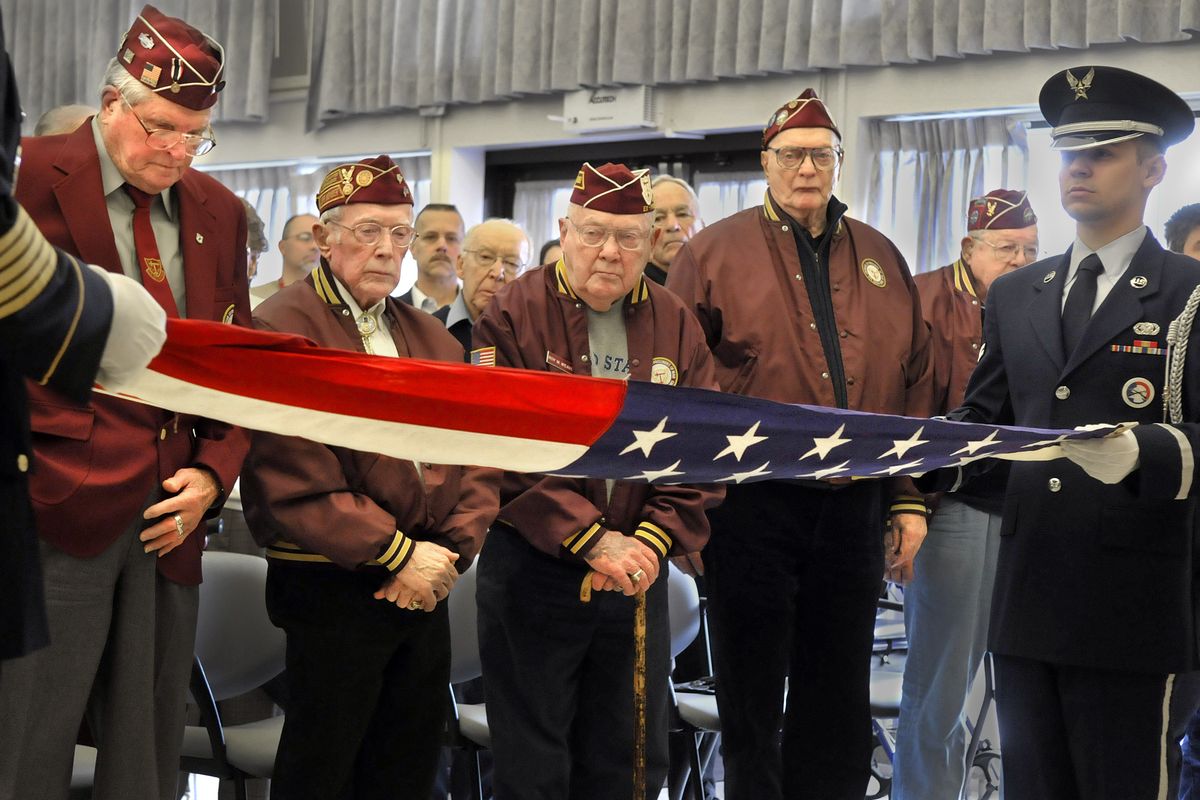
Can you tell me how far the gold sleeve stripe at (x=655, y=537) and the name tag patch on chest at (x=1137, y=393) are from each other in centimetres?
94

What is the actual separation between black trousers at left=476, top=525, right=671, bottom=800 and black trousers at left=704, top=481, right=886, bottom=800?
215mm

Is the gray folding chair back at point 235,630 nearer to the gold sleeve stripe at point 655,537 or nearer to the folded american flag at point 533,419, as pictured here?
the gold sleeve stripe at point 655,537

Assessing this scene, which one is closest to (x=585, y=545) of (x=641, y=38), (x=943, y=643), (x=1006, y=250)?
(x=943, y=643)

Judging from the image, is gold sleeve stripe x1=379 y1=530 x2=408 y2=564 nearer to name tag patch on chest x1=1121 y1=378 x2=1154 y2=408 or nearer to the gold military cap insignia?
name tag patch on chest x1=1121 y1=378 x2=1154 y2=408

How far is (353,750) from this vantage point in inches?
108

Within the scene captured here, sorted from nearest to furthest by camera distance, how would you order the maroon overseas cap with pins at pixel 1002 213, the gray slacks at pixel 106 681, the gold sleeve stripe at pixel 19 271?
the gold sleeve stripe at pixel 19 271 < the gray slacks at pixel 106 681 < the maroon overseas cap with pins at pixel 1002 213

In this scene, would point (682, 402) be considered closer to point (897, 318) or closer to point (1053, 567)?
point (1053, 567)

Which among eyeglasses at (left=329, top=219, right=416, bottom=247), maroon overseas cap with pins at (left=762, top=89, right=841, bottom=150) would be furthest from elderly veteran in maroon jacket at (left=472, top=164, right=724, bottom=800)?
maroon overseas cap with pins at (left=762, top=89, right=841, bottom=150)

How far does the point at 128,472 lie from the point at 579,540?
890 millimetres

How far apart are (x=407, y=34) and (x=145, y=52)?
228 inches

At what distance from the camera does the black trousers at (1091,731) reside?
2.51 m

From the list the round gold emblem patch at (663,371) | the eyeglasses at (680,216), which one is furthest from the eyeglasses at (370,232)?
the eyeglasses at (680,216)

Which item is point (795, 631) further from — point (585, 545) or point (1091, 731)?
point (1091, 731)

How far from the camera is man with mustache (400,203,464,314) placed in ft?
18.0
